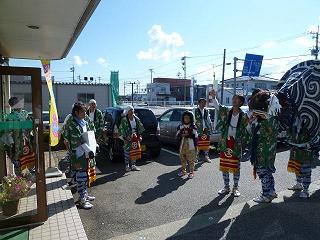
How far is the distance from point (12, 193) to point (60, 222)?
0.78 metres

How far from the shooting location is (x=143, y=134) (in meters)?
8.84

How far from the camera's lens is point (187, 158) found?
7.18 meters

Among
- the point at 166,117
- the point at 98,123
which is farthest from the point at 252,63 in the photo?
the point at 98,123

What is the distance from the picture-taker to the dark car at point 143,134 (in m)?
8.59

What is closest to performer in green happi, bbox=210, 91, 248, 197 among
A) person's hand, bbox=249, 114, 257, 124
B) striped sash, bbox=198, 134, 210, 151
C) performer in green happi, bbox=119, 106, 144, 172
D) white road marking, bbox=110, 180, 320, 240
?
person's hand, bbox=249, 114, 257, 124

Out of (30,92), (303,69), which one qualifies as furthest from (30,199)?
(303,69)

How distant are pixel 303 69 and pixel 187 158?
10.1 ft

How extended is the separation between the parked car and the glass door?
20.3 ft

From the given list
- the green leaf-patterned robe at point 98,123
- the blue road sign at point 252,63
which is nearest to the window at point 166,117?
the green leaf-patterned robe at point 98,123

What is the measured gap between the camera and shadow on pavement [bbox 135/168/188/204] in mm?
5750

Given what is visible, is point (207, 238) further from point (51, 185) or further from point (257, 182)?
point (51, 185)

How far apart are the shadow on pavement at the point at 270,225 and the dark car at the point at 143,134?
13.9 feet

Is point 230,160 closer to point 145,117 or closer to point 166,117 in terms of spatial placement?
point 145,117

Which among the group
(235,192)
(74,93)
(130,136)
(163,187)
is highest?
(74,93)
